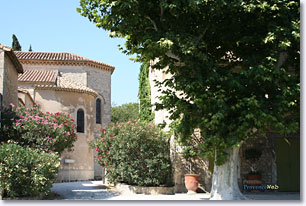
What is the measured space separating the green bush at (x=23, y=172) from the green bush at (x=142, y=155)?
13.7ft

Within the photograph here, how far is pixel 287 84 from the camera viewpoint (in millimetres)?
11266

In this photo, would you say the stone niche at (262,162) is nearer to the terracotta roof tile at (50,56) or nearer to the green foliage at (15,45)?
the terracotta roof tile at (50,56)

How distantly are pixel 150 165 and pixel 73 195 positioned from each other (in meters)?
3.33

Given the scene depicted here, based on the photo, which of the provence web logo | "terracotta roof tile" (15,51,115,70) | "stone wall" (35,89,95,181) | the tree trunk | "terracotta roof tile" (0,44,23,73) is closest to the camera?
the tree trunk

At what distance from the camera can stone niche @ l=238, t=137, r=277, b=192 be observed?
1612 cm

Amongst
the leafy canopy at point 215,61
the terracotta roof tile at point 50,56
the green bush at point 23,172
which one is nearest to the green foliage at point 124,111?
A: the terracotta roof tile at point 50,56

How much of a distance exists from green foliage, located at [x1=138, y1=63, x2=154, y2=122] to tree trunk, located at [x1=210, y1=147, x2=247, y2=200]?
350 inches

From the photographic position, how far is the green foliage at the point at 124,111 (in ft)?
174

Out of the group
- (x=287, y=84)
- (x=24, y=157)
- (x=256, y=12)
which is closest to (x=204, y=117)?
(x=287, y=84)

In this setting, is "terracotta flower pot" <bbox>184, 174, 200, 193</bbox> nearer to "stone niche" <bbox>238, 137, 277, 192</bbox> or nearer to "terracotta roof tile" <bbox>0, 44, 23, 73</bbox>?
"stone niche" <bbox>238, 137, 277, 192</bbox>

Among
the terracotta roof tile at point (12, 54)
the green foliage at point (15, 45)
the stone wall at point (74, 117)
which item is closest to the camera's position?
the terracotta roof tile at point (12, 54)

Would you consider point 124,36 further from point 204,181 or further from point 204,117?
point 204,181

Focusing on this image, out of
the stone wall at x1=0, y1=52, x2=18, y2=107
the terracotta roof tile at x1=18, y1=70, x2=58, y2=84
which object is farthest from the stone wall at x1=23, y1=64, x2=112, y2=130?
the stone wall at x1=0, y1=52, x2=18, y2=107

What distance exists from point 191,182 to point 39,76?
16441mm
